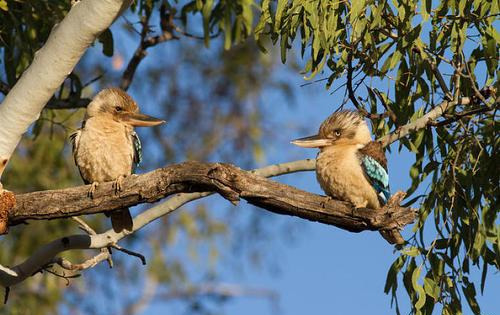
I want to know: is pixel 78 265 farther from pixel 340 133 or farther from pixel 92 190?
pixel 340 133

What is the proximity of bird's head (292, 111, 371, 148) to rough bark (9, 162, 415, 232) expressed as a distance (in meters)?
0.87

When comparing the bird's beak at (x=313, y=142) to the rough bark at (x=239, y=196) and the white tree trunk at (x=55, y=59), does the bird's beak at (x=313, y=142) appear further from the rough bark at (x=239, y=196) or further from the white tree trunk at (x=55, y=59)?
the white tree trunk at (x=55, y=59)

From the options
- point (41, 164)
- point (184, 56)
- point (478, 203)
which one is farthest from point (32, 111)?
point (184, 56)

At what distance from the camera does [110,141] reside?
16.2 feet

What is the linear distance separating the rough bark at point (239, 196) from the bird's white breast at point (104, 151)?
2.28 feet

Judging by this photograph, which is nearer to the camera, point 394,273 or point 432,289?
point 432,289

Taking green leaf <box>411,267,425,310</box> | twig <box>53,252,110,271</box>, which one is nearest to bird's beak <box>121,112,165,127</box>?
twig <box>53,252,110,271</box>

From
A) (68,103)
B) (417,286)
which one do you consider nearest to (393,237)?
(417,286)

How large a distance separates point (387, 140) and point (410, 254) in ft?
2.09

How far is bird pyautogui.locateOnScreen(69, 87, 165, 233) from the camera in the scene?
15.8 feet

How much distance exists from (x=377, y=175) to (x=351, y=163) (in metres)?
0.13

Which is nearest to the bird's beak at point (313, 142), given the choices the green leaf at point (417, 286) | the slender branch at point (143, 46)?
the green leaf at point (417, 286)

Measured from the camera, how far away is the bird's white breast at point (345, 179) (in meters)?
4.41

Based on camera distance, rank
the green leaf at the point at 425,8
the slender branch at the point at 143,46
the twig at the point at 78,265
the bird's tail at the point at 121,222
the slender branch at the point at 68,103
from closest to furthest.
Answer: the green leaf at the point at 425,8, the twig at the point at 78,265, the bird's tail at the point at 121,222, the slender branch at the point at 68,103, the slender branch at the point at 143,46
